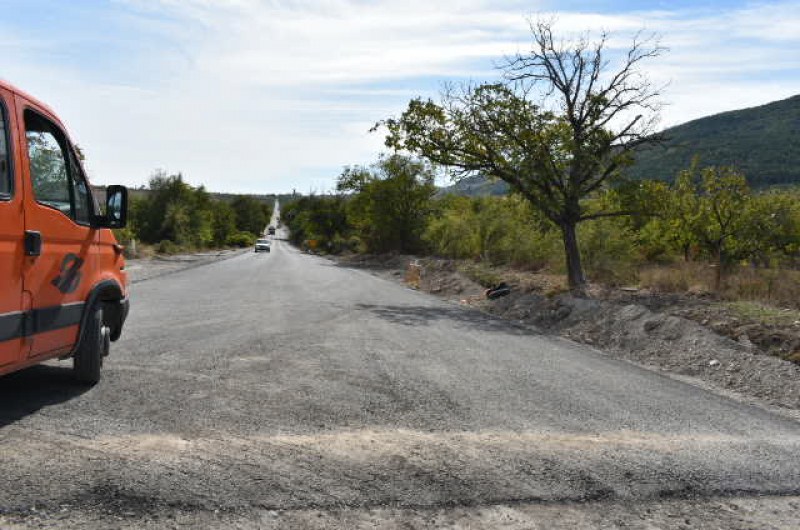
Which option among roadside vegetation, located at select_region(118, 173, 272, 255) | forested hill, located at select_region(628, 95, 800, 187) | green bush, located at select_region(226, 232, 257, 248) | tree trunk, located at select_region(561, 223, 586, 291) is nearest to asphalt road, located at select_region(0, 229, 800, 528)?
tree trunk, located at select_region(561, 223, 586, 291)

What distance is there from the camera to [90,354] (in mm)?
5859

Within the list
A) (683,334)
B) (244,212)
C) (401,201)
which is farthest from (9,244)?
(244,212)

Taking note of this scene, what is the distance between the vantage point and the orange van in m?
4.38

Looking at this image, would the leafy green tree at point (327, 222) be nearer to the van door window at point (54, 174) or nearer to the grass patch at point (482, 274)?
the grass patch at point (482, 274)

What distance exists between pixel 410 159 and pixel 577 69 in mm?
33818

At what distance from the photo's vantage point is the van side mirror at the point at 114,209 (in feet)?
19.3

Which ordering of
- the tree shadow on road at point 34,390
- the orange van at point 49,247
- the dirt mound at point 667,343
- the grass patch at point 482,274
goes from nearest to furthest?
the orange van at point 49,247 < the tree shadow on road at point 34,390 < the dirt mound at point 667,343 < the grass patch at point 482,274

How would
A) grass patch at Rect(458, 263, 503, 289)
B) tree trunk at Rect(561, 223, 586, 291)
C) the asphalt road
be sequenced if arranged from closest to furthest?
the asphalt road → tree trunk at Rect(561, 223, 586, 291) → grass patch at Rect(458, 263, 503, 289)

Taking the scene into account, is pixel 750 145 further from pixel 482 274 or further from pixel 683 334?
pixel 683 334

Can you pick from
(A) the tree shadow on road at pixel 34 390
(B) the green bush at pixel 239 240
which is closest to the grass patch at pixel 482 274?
(A) the tree shadow on road at pixel 34 390

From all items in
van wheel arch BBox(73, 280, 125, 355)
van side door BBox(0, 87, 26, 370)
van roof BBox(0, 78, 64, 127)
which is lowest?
van wheel arch BBox(73, 280, 125, 355)

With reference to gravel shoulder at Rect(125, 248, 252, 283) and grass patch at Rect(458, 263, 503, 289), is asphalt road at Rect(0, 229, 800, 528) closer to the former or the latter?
grass patch at Rect(458, 263, 503, 289)

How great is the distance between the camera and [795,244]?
26656 millimetres

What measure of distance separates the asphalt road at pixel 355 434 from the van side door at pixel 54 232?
792 mm
